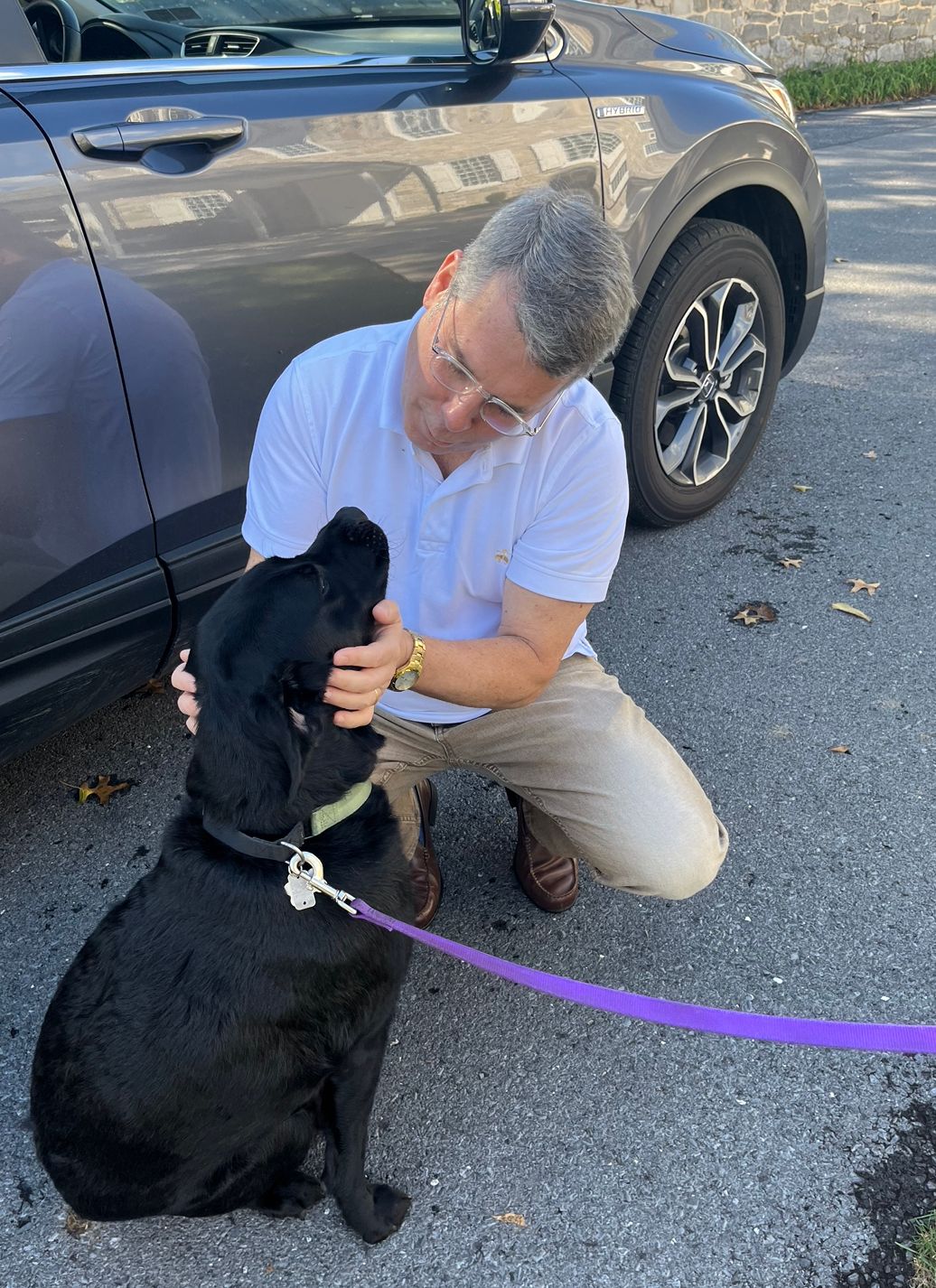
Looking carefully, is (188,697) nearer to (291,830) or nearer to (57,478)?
(291,830)

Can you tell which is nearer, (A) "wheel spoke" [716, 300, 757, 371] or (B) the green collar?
(B) the green collar

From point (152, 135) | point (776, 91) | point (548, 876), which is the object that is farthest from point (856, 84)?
point (548, 876)

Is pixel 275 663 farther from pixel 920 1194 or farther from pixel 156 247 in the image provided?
pixel 920 1194

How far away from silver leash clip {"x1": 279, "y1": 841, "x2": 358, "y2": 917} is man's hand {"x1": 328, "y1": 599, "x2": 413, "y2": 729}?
219 millimetres

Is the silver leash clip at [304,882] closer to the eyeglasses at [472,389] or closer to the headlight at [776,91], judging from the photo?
the eyeglasses at [472,389]

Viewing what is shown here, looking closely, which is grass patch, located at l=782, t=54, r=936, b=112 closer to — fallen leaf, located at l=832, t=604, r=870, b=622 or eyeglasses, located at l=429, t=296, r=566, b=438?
fallen leaf, located at l=832, t=604, r=870, b=622

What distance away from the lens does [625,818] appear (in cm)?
222

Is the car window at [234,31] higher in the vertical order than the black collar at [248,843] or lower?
higher

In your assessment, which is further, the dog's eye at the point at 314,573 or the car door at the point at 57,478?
the car door at the point at 57,478

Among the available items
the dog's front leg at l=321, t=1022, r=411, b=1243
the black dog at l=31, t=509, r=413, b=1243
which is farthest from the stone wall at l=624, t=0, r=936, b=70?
the dog's front leg at l=321, t=1022, r=411, b=1243

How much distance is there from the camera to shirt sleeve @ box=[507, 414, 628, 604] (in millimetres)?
2119

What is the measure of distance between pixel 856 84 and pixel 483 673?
1310 centimetres

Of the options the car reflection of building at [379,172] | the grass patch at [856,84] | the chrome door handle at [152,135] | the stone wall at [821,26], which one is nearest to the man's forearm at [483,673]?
the car reflection of building at [379,172]

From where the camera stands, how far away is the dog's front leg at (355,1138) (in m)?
1.84
